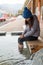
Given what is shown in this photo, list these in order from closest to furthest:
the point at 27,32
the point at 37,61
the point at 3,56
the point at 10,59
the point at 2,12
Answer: the point at 37,61
the point at 10,59
the point at 3,56
the point at 27,32
the point at 2,12

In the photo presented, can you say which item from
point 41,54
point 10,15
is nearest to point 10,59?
point 41,54

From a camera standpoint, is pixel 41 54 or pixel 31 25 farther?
pixel 31 25

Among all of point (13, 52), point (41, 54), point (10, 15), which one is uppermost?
point (41, 54)

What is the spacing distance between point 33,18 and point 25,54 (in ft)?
3.16

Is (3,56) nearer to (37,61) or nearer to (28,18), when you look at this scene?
(28,18)

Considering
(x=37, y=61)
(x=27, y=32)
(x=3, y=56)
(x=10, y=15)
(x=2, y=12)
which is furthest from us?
(x=10, y=15)

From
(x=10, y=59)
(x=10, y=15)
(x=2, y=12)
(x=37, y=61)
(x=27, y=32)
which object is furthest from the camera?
(x=10, y=15)

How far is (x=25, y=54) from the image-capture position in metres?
5.59

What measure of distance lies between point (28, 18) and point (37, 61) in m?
3.15

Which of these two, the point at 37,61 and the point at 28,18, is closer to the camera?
the point at 37,61

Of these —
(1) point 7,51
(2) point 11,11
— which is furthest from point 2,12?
(1) point 7,51

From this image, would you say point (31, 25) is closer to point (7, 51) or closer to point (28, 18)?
point (28, 18)

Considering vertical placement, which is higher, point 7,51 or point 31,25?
point 31,25

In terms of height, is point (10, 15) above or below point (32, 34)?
below
